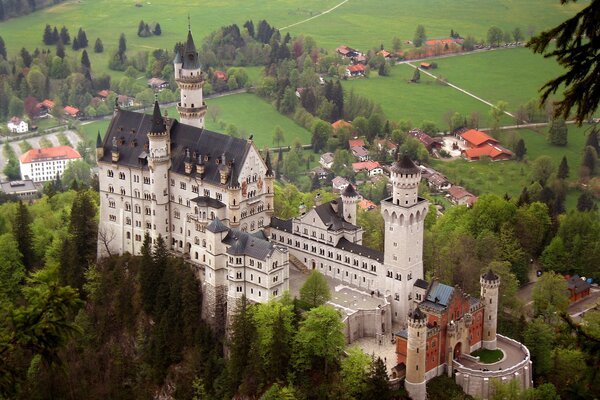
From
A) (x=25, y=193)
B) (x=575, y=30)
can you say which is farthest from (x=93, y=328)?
(x=575, y=30)

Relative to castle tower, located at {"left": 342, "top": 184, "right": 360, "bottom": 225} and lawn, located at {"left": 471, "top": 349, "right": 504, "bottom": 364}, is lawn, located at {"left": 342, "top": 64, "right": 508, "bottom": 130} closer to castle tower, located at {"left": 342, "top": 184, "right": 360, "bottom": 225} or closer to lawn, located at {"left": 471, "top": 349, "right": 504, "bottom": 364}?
castle tower, located at {"left": 342, "top": 184, "right": 360, "bottom": 225}

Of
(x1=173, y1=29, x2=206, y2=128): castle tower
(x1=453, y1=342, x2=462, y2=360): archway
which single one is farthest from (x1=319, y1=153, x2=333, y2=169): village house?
(x1=453, y1=342, x2=462, y2=360): archway

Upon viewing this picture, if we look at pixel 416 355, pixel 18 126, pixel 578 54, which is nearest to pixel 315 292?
pixel 416 355

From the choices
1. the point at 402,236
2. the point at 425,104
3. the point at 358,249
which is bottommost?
the point at 425,104

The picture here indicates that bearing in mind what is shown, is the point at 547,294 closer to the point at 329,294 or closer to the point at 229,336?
the point at 329,294

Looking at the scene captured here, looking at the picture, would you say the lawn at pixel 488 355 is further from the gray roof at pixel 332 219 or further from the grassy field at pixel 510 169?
the grassy field at pixel 510 169

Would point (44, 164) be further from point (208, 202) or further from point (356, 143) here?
point (208, 202)

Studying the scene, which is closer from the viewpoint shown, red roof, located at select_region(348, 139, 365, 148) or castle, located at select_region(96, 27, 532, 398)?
castle, located at select_region(96, 27, 532, 398)
